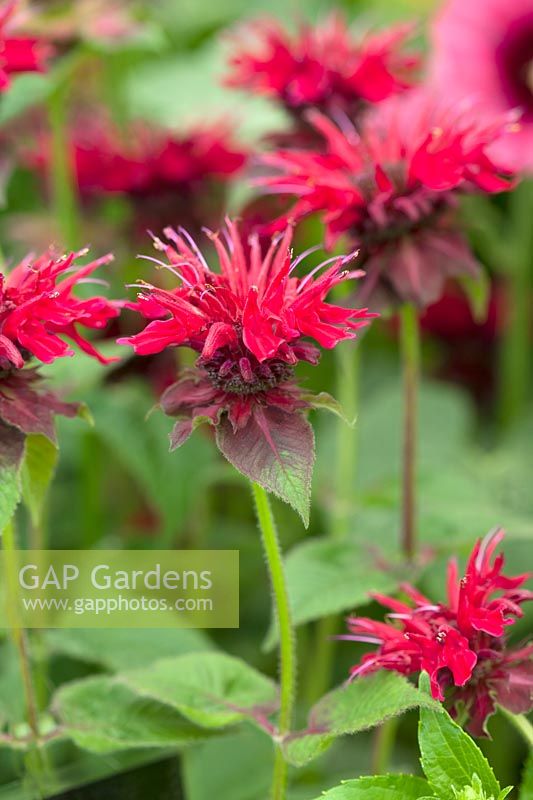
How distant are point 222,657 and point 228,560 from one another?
0.07 meters

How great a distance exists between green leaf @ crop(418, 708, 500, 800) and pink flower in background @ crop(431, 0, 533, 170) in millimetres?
708

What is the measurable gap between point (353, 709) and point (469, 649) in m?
0.07

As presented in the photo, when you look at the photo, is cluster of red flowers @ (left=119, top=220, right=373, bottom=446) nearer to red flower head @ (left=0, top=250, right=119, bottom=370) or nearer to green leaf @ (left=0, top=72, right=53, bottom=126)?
red flower head @ (left=0, top=250, right=119, bottom=370)

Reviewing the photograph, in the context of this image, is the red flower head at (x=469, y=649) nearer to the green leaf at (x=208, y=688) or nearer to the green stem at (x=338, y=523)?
the green leaf at (x=208, y=688)

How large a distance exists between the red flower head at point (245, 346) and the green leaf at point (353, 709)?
113mm

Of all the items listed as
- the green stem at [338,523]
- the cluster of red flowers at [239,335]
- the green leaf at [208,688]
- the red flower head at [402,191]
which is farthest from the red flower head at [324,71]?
the green leaf at [208,688]

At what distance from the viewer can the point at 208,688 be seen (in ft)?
1.96

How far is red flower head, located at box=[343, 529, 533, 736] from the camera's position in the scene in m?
0.49

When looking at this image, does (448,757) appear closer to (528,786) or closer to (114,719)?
(528,786)

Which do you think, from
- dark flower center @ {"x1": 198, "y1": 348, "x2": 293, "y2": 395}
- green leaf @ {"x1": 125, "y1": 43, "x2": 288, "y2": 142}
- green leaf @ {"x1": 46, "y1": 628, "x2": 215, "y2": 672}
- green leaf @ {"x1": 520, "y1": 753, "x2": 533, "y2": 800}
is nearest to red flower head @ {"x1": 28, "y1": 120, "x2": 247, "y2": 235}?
green leaf @ {"x1": 125, "y1": 43, "x2": 288, "y2": 142}

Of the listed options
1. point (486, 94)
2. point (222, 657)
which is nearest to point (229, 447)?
point (222, 657)

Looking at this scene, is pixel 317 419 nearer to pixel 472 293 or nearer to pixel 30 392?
pixel 472 293

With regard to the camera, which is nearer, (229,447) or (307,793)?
(229,447)

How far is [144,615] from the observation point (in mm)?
703
